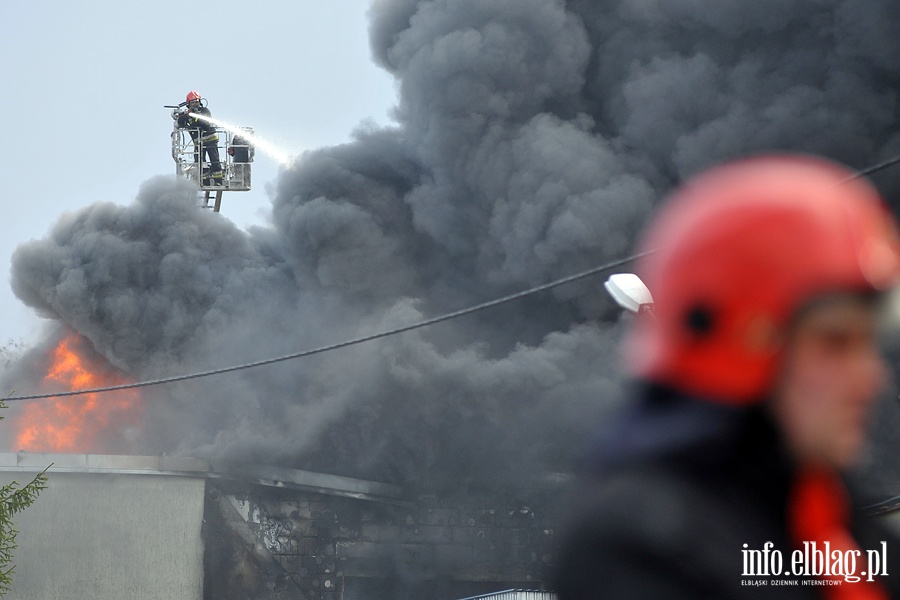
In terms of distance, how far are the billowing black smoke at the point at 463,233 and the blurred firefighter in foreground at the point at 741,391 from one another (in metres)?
23.9

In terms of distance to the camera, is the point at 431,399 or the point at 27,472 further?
the point at 431,399

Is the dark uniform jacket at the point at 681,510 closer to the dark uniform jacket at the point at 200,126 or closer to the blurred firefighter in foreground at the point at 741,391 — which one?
the blurred firefighter in foreground at the point at 741,391

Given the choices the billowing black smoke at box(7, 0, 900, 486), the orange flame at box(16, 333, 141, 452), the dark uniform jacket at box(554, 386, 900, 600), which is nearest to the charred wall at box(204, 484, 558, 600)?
the billowing black smoke at box(7, 0, 900, 486)

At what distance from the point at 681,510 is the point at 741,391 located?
0.11 metres

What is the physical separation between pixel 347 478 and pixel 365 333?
4975 mm

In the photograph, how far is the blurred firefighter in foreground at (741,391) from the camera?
2.99 feet

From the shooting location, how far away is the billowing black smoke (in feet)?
83.4

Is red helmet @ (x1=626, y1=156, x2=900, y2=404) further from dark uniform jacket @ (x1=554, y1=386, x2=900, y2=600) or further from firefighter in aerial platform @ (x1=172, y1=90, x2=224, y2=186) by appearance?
firefighter in aerial platform @ (x1=172, y1=90, x2=224, y2=186)

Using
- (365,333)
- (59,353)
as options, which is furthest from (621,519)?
(59,353)

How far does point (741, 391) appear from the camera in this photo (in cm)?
93

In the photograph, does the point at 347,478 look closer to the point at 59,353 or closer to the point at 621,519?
the point at 59,353

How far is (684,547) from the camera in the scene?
906 mm

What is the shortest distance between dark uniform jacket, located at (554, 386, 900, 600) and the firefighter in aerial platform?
30.8 meters

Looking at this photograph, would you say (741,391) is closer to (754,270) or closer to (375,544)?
(754,270)
